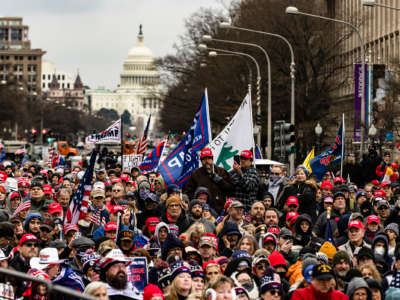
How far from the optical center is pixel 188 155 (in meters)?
17.4

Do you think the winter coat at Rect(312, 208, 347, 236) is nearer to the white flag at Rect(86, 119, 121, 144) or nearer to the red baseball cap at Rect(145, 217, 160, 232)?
the red baseball cap at Rect(145, 217, 160, 232)

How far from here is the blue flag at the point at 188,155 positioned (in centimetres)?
1722

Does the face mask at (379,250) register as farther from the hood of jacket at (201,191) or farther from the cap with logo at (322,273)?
the cap with logo at (322,273)

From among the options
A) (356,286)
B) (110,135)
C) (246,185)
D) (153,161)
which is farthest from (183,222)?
(110,135)

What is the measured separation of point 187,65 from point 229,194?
50.1 meters

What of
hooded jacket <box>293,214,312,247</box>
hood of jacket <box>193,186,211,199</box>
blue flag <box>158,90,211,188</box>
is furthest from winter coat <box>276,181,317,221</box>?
hooded jacket <box>293,214,312,247</box>

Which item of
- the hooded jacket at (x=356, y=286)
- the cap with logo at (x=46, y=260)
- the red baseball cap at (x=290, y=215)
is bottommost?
the hooded jacket at (x=356, y=286)

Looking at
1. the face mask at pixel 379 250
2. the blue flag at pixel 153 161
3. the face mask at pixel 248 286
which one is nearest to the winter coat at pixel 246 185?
the face mask at pixel 379 250

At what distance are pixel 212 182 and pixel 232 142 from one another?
237 cm

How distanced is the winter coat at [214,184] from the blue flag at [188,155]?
4.15ft

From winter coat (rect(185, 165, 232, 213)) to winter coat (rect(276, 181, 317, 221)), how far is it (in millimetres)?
1433

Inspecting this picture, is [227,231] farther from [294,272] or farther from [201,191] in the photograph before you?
[294,272]

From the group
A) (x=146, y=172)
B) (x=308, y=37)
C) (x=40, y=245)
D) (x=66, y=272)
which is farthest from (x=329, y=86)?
(x=66, y=272)

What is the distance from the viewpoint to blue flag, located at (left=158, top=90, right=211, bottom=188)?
17219mm
